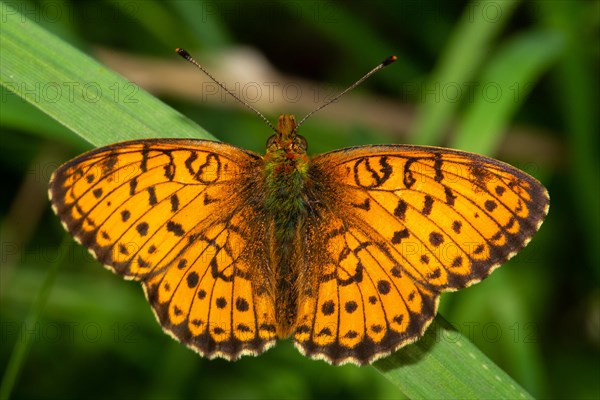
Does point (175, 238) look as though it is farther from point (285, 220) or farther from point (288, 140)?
point (288, 140)

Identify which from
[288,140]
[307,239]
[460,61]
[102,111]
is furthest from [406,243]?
[460,61]

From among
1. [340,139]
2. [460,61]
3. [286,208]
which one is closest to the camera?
[286,208]

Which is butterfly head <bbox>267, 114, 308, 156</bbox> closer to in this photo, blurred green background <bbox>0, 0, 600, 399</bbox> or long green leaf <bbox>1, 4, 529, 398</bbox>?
long green leaf <bbox>1, 4, 529, 398</bbox>

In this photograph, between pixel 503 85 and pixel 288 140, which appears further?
pixel 503 85

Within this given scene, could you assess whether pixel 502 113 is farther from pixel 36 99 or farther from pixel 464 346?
pixel 36 99

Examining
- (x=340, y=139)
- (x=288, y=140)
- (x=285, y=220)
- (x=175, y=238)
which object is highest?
(x=288, y=140)

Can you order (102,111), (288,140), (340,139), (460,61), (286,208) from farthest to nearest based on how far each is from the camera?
(340,139) → (460,61) → (288,140) → (286,208) → (102,111)

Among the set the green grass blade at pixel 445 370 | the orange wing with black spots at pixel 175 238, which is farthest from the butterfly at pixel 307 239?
the green grass blade at pixel 445 370
